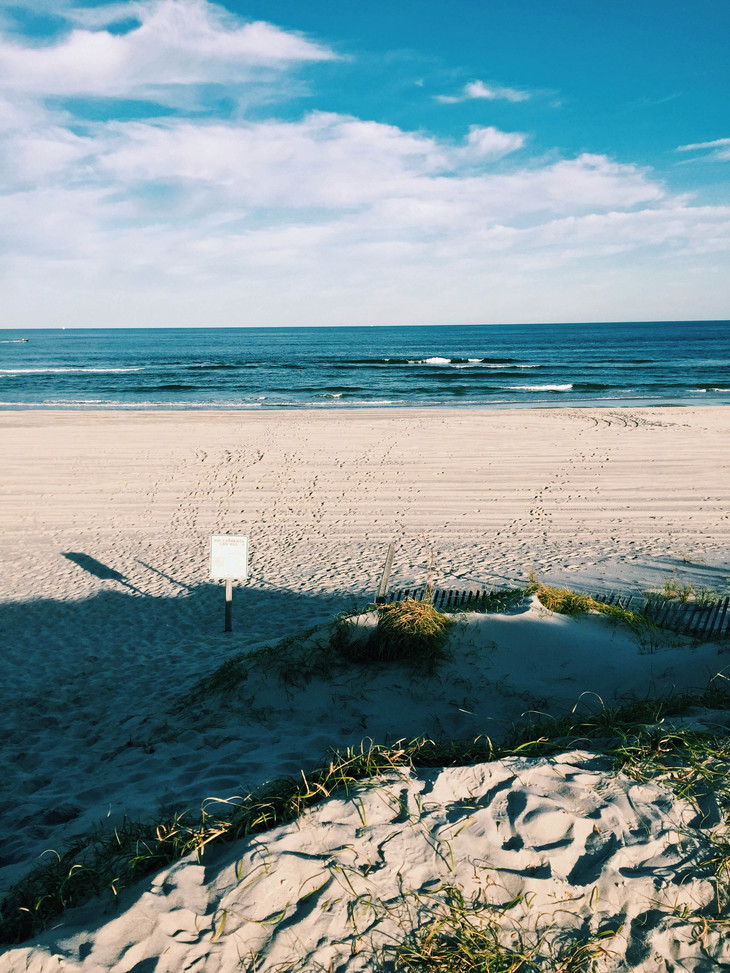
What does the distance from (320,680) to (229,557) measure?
2.06m

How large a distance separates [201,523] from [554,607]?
727 centimetres

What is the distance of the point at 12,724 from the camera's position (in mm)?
5457

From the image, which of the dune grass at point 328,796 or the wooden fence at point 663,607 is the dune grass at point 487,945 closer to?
the dune grass at point 328,796

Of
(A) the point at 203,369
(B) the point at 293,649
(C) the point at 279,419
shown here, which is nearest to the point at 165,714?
(B) the point at 293,649

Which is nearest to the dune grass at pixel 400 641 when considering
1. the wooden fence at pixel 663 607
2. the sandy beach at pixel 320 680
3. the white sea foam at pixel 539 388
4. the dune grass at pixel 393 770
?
the sandy beach at pixel 320 680

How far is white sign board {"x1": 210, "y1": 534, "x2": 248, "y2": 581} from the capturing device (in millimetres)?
7047

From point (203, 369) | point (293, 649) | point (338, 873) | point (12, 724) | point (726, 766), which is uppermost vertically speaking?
point (203, 369)

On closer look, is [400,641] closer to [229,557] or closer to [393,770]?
[229,557]

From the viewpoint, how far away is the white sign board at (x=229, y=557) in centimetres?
705

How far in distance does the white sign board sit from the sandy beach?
837 millimetres

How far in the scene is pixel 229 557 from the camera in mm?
7059

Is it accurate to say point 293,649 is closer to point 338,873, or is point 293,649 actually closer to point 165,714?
point 165,714

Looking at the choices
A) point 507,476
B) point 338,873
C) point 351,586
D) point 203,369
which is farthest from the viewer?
point 203,369

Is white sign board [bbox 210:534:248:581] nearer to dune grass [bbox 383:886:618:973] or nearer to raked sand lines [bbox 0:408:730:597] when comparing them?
raked sand lines [bbox 0:408:730:597]
